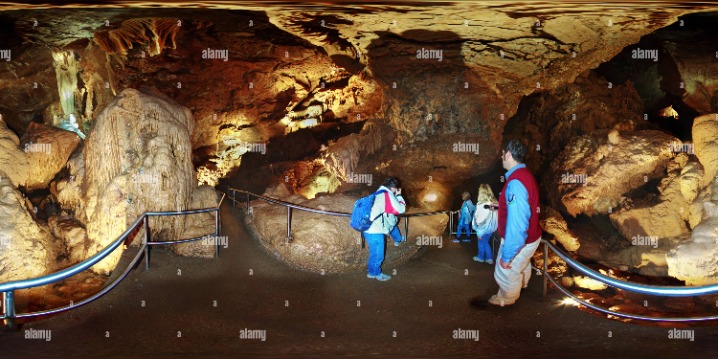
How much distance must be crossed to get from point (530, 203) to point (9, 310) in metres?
4.80

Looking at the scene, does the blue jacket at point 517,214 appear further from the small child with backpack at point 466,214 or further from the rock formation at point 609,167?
the rock formation at point 609,167

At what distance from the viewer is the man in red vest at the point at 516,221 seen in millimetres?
5234

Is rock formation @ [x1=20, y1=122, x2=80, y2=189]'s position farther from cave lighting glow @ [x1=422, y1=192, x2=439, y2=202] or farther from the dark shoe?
the dark shoe

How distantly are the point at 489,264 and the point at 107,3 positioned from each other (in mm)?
5588

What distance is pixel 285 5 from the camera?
5.14m

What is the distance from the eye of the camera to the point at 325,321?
550 cm

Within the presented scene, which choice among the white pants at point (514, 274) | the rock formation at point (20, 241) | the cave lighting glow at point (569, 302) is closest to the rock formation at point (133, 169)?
the rock formation at point (20, 241)

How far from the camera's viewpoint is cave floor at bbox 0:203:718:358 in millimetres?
4645

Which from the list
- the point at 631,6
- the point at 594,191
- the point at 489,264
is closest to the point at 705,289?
the point at 631,6

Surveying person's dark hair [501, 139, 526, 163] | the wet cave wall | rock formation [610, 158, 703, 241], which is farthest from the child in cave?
rock formation [610, 158, 703, 241]

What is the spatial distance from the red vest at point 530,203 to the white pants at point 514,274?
0.38 feet

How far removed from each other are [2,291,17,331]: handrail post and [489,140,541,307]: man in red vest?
4.46 m

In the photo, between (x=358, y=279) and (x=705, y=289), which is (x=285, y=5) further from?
(x=705, y=289)

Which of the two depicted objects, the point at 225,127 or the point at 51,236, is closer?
the point at 51,236
